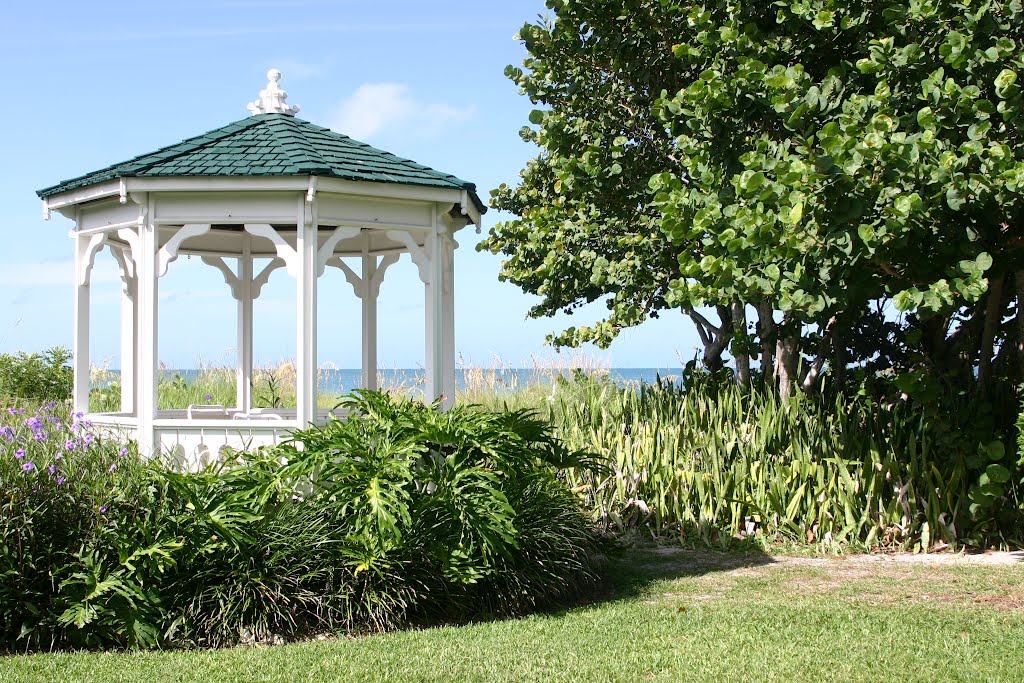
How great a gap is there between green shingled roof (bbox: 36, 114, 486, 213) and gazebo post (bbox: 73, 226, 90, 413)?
1.82 feet

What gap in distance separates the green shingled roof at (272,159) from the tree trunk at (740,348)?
3246 mm

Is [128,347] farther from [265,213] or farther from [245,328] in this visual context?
[265,213]

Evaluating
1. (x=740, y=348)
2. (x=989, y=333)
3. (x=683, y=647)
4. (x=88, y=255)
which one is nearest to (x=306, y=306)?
(x=88, y=255)

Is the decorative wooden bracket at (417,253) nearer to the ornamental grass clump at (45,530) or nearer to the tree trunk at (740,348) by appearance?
the ornamental grass clump at (45,530)

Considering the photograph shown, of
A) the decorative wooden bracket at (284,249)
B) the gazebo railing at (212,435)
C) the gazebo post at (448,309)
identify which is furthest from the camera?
the gazebo post at (448,309)

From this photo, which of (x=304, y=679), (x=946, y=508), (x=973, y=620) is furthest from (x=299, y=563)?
(x=946, y=508)

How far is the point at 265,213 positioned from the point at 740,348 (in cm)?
513

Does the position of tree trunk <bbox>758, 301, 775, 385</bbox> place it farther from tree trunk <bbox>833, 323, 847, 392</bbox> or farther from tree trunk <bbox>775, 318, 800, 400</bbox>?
tree trunk <bbox>833, 323, 847, 392</bbox>

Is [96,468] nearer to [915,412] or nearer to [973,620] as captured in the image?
[973,620]

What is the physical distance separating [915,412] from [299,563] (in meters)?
6.14

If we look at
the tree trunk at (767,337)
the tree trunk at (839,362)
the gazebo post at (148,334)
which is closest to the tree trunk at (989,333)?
the tree trunk at (839,362)

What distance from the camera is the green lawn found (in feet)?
16.8

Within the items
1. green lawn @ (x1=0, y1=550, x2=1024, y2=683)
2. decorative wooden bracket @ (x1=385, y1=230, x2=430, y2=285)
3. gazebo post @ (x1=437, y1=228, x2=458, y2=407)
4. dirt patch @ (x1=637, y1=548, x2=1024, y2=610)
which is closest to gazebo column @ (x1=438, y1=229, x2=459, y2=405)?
gazebo post @ (x1=437, y1=228, x2=458, y2=407)

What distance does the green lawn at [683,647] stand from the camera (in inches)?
Answer: 202
